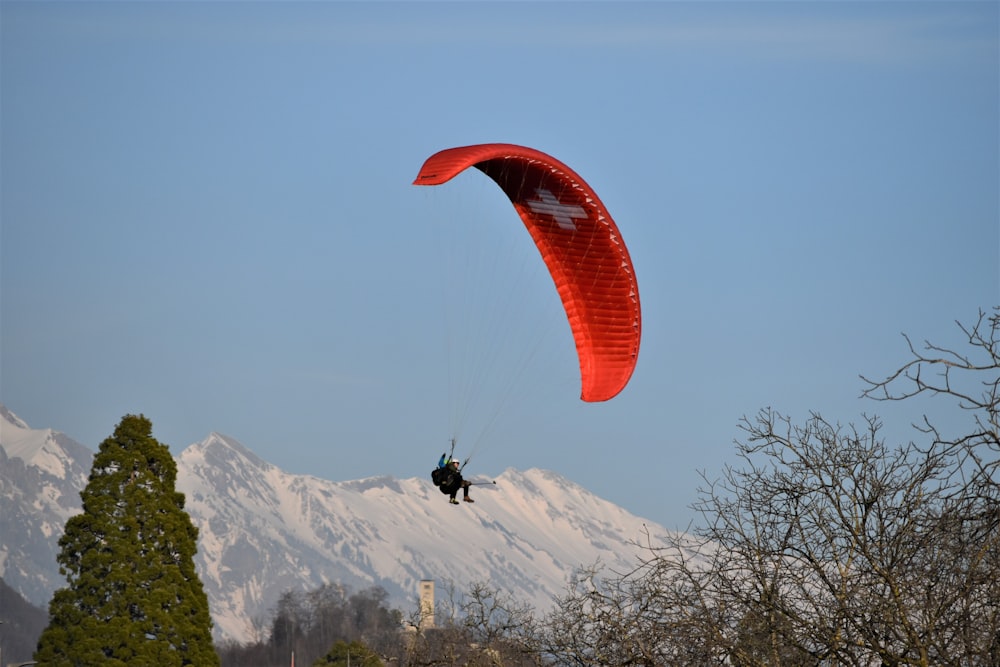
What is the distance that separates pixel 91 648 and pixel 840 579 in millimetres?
24905

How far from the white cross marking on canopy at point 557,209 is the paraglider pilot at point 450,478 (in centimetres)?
463

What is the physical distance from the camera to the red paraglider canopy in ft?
80.6

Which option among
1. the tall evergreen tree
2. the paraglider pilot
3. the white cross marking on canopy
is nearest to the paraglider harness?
the paraglider pilot

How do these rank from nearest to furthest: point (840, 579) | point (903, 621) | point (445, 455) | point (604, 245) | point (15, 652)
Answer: point (903, 621) < point (840, 579) < point (445, 455) < point (604, 245) < point (15, 652)

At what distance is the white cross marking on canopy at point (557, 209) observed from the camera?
80.8 feet

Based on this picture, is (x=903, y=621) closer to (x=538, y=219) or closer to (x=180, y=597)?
(x=538, y=219)

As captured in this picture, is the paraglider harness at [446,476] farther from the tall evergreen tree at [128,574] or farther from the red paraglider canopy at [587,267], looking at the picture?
the tall evergreen tree at [128,574]

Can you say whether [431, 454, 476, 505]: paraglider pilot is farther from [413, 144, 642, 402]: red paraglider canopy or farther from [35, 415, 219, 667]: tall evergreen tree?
[35, 415, 219, 667]: tall evergreen tree

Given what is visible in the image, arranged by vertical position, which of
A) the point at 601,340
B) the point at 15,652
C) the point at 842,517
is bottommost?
the point at 842,517

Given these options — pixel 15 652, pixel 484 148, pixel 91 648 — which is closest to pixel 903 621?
pixel 484 148

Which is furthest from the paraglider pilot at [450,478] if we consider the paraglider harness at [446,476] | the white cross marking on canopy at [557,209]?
the white cross marking on canopy at [557,209]

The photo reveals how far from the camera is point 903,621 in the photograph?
11.2 meters

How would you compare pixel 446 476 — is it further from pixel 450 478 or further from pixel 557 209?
pixel 557 209

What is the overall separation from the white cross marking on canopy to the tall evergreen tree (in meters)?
13.9
